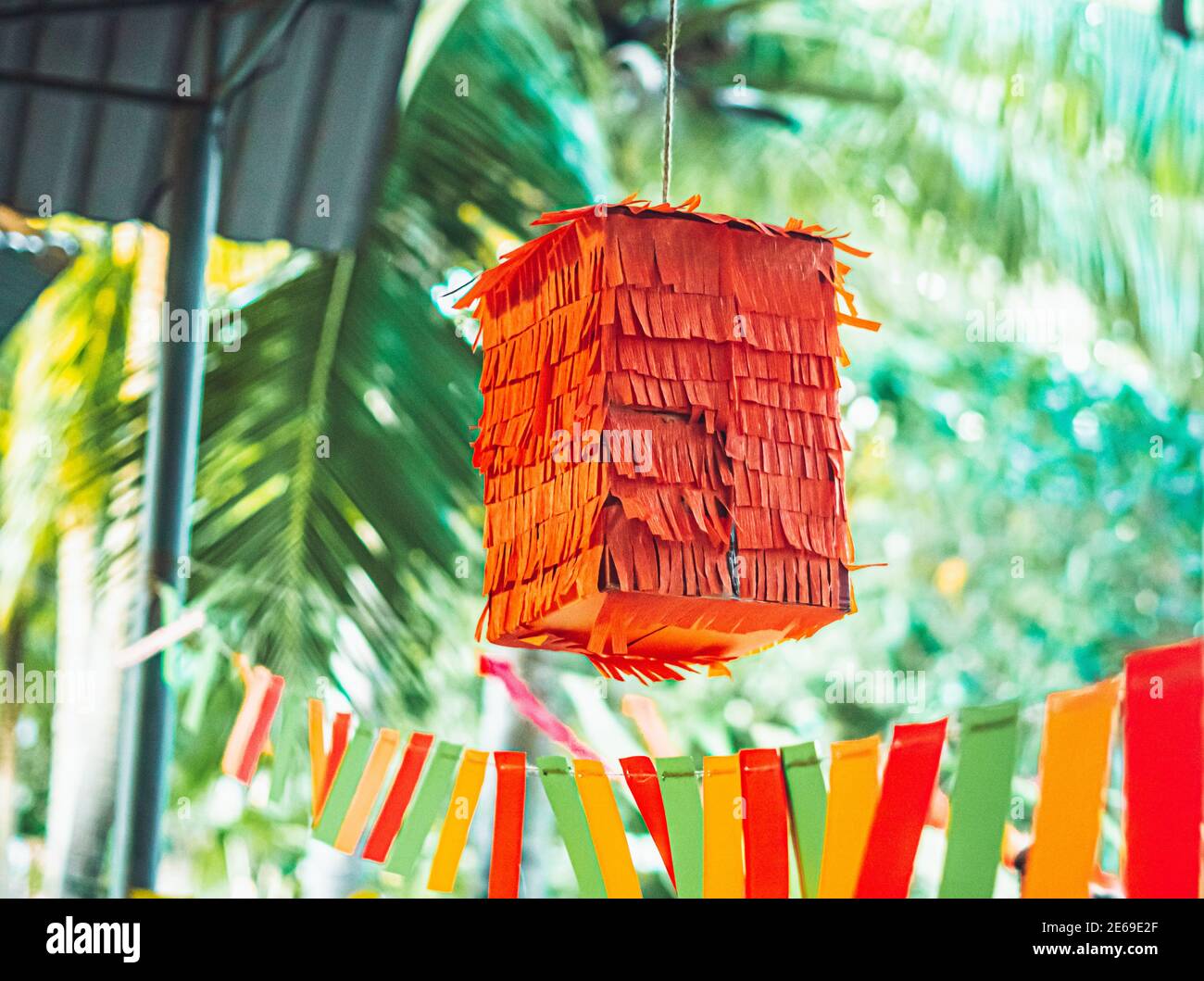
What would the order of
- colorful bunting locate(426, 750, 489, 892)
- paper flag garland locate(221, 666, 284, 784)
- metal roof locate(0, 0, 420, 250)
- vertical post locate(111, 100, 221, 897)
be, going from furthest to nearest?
metal roof locate(0, 0, 420, 250), vertical post locate(111, 100, 221, 897), paper flag garland locate(221, 666, 284, 784), colorful bunting locate(426, 750, 489, 892)

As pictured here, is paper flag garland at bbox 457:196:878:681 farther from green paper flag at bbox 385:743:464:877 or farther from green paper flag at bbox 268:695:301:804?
green paper flag at bbox 268:695:301:804

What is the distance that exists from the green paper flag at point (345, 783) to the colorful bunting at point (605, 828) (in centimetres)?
48

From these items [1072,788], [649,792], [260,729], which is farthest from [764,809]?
[260,729]

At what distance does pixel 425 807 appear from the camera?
273cm

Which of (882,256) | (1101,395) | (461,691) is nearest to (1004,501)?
(1101,395)

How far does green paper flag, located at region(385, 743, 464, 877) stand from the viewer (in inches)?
107

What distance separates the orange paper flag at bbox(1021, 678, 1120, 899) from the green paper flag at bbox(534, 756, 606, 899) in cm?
63

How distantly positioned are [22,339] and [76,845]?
1847 mm

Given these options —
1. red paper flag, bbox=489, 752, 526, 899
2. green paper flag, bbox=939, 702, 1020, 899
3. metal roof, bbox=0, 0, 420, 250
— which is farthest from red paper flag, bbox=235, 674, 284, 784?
metal roof, bbox=0, 0, 420, 250

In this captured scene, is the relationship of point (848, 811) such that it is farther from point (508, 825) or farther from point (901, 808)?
point (508, 825)

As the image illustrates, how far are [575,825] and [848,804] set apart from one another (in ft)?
1.35

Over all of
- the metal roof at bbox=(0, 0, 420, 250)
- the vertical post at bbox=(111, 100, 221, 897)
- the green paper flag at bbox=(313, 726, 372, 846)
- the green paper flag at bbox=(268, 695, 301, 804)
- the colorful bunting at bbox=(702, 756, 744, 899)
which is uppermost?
the metal roof at bbox=(0, 0, 420, 250)

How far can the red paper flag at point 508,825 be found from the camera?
8.20 ft

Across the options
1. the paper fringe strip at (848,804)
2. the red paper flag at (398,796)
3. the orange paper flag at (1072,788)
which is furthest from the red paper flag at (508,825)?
the orange paper flag at (1072,788)
